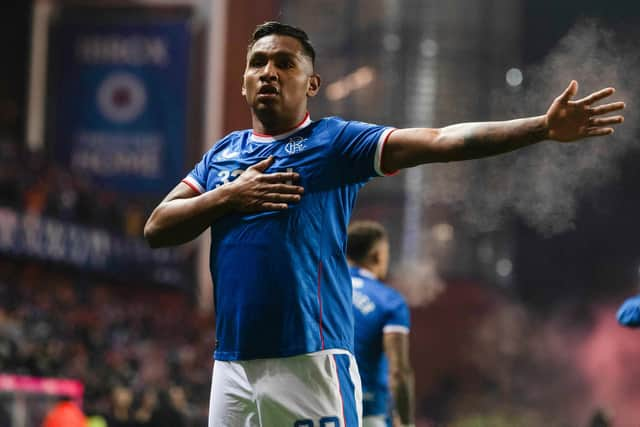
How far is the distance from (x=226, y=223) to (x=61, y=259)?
61.4 feet

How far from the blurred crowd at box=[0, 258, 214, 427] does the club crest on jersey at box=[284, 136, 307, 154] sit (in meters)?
8.52

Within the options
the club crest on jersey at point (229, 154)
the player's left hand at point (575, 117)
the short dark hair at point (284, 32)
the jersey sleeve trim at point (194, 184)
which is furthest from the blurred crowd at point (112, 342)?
the player's left hand at point (575, 117)

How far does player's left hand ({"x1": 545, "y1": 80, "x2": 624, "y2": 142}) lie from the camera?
3012 millimetres

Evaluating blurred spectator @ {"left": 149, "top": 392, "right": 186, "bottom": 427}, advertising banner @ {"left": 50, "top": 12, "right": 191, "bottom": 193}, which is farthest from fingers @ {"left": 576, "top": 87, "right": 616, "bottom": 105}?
advertising banner @ {"left": 50, "top": 12, "right": 191, "bottom": 193}

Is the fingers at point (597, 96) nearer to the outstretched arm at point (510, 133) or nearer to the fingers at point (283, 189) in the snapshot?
the outstretched arm at point (510, 133)

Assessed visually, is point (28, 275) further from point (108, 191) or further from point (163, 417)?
point (163, 417)

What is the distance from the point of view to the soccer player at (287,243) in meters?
3.32

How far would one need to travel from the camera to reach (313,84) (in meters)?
3.69

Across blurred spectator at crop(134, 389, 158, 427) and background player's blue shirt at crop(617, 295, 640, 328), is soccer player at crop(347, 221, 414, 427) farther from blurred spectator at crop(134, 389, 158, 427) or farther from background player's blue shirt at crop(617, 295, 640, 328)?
blurred spectator at crop(134, 389, 158, 427)

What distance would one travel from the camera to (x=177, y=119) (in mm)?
22703

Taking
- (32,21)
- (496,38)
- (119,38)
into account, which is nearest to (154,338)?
(119,38)

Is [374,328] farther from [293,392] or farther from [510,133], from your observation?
[510,133]

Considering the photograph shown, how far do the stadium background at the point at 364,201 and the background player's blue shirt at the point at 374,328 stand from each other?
3163mm

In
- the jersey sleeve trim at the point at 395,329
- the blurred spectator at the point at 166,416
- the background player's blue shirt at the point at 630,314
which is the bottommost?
the blurred spectator at the point at 166,416
